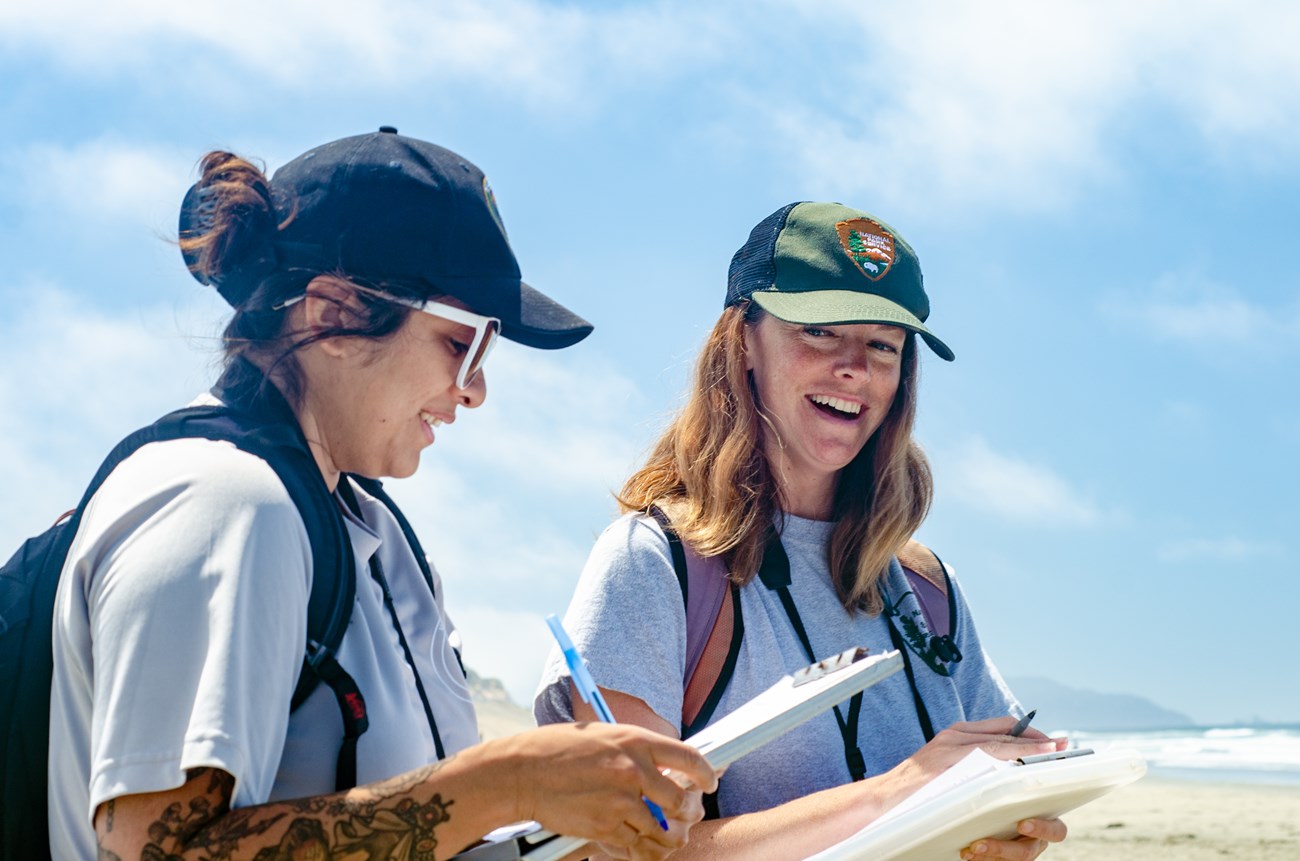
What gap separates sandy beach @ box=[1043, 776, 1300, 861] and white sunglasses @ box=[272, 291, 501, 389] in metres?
9.19

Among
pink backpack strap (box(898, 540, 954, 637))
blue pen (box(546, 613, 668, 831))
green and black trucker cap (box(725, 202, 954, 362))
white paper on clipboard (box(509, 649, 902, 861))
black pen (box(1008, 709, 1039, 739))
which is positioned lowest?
black pen (box(1008, 709, 1039, 739))

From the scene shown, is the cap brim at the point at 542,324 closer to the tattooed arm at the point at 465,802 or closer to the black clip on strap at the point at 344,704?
the black clip on strap at the point at 344,704

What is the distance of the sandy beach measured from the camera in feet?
34.1

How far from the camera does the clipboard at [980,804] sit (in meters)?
2.39

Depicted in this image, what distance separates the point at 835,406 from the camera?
3379 millimetres

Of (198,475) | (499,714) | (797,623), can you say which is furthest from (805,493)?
(499,714)

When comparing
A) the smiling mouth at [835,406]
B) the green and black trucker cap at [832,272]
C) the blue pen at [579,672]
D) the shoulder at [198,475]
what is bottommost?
the blue pen at [579,672]

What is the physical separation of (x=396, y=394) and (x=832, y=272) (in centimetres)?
144

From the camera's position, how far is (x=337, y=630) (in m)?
1.95

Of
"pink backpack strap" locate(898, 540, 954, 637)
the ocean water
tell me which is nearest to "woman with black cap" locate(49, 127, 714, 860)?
"pink backpack strap" locate(898, 540, 954, 637)

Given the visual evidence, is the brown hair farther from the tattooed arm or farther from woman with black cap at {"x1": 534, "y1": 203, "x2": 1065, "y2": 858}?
woman with black cap at {"x1": 534, "y1": 203, "x2": 1065, "y2": 858}

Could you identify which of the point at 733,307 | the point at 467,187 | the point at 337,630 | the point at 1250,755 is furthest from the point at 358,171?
the point at 1250,755

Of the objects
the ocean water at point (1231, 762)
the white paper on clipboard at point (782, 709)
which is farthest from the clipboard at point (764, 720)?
the ocean water at point (1231, 762)

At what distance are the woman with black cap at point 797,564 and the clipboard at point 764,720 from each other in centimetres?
69
